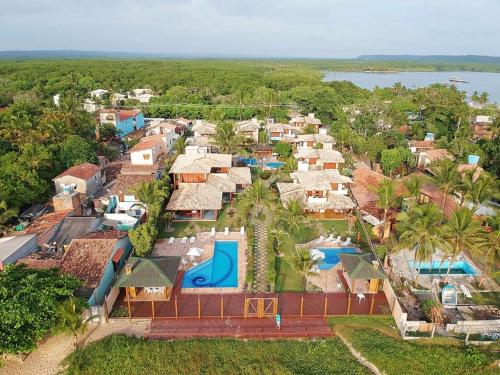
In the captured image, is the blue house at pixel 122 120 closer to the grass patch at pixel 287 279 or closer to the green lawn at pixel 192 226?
the green lawn at pixel 192 226

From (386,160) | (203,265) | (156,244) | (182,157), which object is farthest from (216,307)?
(386,160)

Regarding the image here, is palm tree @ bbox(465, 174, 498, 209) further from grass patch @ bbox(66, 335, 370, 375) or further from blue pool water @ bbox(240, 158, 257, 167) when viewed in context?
blue pool water @ bbox(240, 158, 257, 167)

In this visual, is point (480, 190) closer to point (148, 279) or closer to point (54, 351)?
point (148, 279)

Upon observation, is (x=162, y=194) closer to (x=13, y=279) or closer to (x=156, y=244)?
(x=156, y=244)

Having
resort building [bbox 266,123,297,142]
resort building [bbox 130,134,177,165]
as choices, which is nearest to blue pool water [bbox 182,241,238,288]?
resort building [bbox 130,134,177,165]

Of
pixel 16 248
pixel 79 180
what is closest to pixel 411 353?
pixel 16 248

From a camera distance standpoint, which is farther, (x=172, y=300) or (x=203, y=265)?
(x=203, y=265)

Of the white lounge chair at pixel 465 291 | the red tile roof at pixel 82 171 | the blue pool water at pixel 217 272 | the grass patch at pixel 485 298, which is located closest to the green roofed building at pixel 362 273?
the white lounge chair at pixel 465 291
